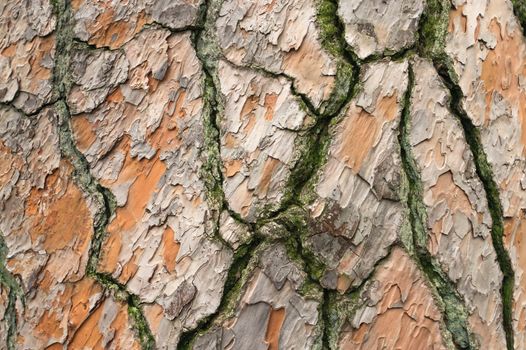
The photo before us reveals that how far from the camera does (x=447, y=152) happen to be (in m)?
1.05

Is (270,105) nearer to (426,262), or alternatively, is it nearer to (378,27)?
(378,27)

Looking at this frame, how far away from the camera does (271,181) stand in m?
1.02

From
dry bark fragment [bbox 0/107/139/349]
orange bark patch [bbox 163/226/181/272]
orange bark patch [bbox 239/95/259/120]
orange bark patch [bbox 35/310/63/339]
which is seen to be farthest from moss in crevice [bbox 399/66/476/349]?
orange bark patch [bbox 35/310/63/339]

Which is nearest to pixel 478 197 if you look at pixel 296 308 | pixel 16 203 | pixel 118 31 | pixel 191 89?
pixel 296 308

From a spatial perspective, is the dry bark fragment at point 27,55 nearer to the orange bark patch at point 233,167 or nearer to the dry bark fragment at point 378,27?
the orange bark patch at point 233,167

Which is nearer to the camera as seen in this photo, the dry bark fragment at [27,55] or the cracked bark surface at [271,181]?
the cracked bark surface at [271,181]

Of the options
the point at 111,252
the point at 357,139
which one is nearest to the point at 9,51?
the point at 111,252

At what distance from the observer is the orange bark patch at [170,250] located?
1.03 m

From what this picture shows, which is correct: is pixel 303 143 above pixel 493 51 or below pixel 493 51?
below

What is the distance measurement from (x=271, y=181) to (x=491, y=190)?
1.26 feet

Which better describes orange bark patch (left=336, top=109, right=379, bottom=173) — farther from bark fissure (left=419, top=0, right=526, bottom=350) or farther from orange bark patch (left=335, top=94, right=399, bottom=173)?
bark fissure (left=419, top=0, right=526, bottom=350)

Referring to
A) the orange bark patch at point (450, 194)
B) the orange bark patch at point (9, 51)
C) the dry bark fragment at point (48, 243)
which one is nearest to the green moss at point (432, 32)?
the orange bark patch at point (450, 194)

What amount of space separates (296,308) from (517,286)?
400 millimetres

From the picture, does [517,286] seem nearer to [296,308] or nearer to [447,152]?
[447,152]
